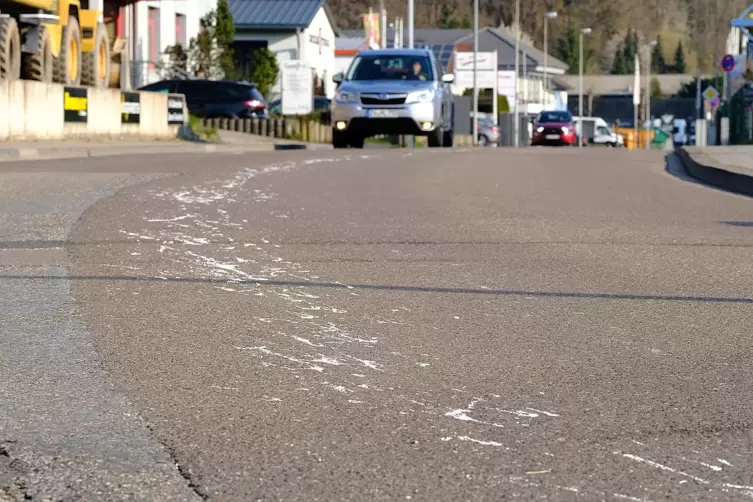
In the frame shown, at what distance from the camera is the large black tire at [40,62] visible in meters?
24.4

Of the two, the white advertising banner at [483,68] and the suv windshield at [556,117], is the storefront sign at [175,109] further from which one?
the white advertising banner at [483,68]

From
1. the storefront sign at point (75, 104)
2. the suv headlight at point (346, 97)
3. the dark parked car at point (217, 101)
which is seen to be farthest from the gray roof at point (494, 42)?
the storefront sign at point (75, 104)

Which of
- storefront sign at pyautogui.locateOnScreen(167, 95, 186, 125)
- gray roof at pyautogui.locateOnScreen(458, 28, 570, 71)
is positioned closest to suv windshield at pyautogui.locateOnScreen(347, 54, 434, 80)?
storefront sign at pyautogui.locateOnScreen(167, 95, 186, 125)

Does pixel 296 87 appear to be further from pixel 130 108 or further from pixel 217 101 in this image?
pixel 130 108

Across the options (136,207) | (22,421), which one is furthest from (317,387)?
(136,207)

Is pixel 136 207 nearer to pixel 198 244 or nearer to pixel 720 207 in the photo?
pixel 198 244

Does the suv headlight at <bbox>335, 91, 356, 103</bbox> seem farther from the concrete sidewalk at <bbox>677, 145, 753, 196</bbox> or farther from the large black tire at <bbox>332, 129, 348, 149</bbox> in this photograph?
the concrete sidewalk at <bbox>677, 145, 753, 196</bbox>

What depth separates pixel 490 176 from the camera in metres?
17.2

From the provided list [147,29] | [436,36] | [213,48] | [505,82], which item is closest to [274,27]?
[505,82]

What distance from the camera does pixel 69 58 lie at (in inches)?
1034

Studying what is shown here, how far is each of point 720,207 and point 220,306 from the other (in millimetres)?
7440

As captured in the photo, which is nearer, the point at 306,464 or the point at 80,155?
the point at 306,464

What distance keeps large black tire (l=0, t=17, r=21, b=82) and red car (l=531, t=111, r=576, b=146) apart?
107 ft

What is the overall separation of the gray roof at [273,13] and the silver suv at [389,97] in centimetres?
3952
